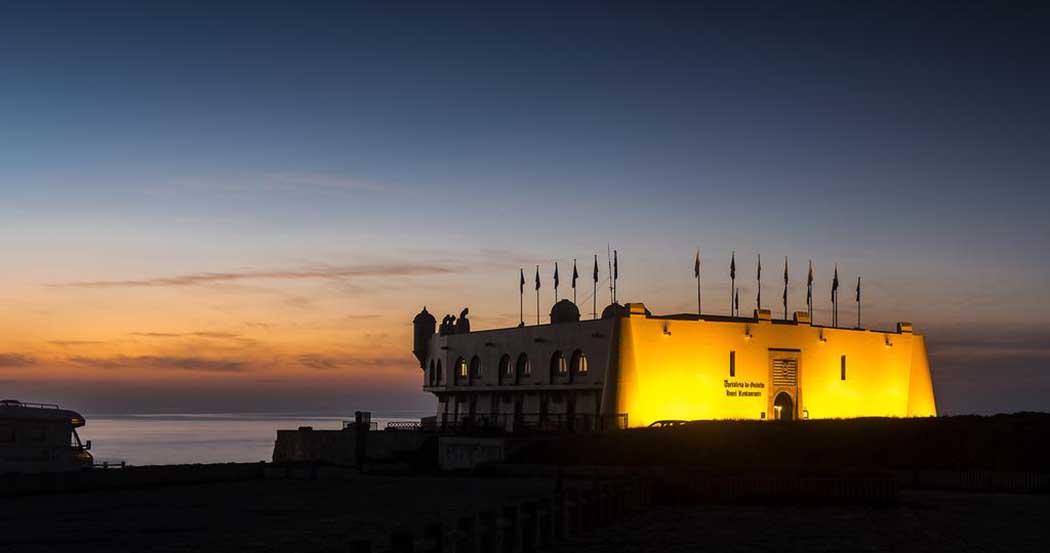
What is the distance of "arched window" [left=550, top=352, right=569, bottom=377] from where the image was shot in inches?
3145

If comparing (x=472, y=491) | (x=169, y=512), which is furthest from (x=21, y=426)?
(x=472, y=491)

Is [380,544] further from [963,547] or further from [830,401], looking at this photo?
[830,401]

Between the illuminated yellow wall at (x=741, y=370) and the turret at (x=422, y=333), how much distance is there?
108ft

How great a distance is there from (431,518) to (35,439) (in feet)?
85.9

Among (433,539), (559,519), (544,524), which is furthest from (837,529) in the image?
(433,539)

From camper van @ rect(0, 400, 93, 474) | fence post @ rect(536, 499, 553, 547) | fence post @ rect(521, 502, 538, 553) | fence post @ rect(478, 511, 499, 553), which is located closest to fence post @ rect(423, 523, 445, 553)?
fence post @ rect(478, 511, 499, 553)

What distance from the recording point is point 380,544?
29.8 metres

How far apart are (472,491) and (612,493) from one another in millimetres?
19223

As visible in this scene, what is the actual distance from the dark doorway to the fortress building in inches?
2.9

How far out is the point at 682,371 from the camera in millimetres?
74875

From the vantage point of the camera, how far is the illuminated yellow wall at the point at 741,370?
7400 cm

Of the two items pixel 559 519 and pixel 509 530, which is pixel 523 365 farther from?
pixel 509 530

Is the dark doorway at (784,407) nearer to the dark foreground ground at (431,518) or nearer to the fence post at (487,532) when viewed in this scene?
the dark foreground ground at (431,518)

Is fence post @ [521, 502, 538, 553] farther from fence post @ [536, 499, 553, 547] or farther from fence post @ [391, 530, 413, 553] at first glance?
fence post @ [391, 530, 413, 553]
